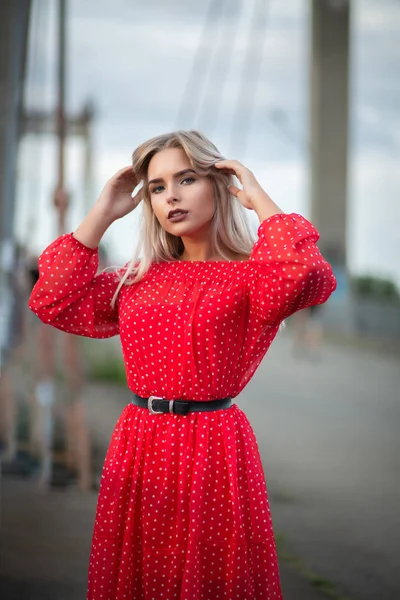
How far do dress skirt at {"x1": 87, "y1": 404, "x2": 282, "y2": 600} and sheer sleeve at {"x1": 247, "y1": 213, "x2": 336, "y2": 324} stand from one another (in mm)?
267

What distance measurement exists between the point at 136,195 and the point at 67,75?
110 inches

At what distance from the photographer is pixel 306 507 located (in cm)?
471

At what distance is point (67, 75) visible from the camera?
4734mm

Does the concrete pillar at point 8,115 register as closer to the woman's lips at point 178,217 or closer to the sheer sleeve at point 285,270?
the woman's lips at point 178,217

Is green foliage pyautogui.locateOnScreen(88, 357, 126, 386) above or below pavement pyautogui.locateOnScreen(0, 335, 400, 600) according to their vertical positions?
above

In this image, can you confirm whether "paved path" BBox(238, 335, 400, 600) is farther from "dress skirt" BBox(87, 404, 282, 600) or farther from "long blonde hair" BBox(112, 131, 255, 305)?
"long blonde hair" BBox(112, 131, 255, 305)

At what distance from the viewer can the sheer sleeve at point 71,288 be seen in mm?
2059

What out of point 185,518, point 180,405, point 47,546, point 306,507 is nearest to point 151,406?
point 180,405

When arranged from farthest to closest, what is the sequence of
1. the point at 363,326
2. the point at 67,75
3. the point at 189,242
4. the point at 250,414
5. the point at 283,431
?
the point at 363,326, the point at 250,414, the point at 283,431, the point at 67,75, the point at 189,242

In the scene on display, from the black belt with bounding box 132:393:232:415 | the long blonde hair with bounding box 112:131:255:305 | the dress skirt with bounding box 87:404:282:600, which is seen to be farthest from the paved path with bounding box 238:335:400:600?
the long blonde hair with bounding box 112:131:255:305

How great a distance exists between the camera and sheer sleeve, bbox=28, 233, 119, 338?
81.0 inches

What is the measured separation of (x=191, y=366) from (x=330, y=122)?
1679 cm

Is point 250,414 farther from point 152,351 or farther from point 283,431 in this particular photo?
point 152,351

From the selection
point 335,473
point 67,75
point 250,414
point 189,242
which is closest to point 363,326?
point 250,414
